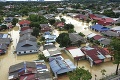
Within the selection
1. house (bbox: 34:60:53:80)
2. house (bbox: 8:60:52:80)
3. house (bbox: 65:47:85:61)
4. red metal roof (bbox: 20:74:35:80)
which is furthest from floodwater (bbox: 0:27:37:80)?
house (bbox: 65:47:85:61)

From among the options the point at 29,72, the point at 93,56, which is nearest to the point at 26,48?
the point at 29,72

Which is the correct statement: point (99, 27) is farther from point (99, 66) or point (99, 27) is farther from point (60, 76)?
point (60, 76)

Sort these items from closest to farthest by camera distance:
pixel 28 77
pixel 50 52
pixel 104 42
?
1. pixel 28 77
2. pixel 50 52
3. pixel 104 42

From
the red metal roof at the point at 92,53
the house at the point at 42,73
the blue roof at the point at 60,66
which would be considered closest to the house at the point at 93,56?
the red metal roof at the point at 92,53

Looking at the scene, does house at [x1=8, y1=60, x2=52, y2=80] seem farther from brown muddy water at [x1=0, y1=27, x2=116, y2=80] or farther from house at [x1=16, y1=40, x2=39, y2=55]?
house at [x1=16, y1=40, x2=39, y2=55]

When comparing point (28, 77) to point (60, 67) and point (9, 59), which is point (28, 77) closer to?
point (60, 67)

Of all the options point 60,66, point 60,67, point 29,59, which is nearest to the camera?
point 60,67

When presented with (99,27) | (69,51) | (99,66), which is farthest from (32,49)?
(99,27)
